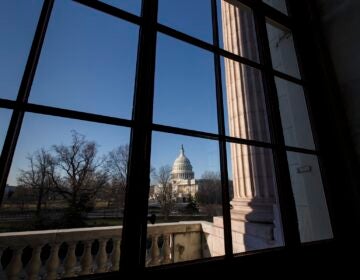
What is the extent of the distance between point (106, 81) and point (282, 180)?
37.5 inches

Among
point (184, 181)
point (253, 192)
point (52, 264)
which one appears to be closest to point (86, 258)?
point (52, 264)

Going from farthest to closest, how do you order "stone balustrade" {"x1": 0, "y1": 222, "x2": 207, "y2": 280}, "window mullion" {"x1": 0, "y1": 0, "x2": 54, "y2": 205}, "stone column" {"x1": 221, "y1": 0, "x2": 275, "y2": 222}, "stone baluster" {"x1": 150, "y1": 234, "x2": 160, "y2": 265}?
1. "stone column" {"x1": 221, "y1": 0, "x2": 275, "y2": 222}
2. "stone baluster" {"x1": 150, "y1": 234, "x2": 160, "y2": 265}
3. "stone balustrade" {"x1": 0, "y1": 222, "x2": 207, "y2": 280}
4. "window mullion" {"x1": 0, "y1": 0, "x2": 54, "y2": 205}

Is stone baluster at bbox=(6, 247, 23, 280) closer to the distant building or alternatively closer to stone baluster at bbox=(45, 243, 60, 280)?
stone baluster at bbox=(45, 243, 60, 280)

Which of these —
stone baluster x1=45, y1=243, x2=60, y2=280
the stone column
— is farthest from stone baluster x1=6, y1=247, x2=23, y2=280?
the stone column

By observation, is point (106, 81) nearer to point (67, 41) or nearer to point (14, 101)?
point (67, 41)

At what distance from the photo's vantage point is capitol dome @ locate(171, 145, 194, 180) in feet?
3.29

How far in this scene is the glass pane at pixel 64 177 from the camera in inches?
23.9

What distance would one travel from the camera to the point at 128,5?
90 centimetres

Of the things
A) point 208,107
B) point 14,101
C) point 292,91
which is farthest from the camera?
point 292,91

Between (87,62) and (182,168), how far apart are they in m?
0.70

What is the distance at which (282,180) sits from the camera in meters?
1.01

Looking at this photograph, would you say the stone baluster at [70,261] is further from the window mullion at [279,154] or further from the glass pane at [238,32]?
the glass pane at [238,32]

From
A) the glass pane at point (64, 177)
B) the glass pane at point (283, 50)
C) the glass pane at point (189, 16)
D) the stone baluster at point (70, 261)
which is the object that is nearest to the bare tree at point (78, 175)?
the glass pane at point (64, 177)

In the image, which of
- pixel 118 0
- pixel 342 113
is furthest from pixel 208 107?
pixel 342 113
